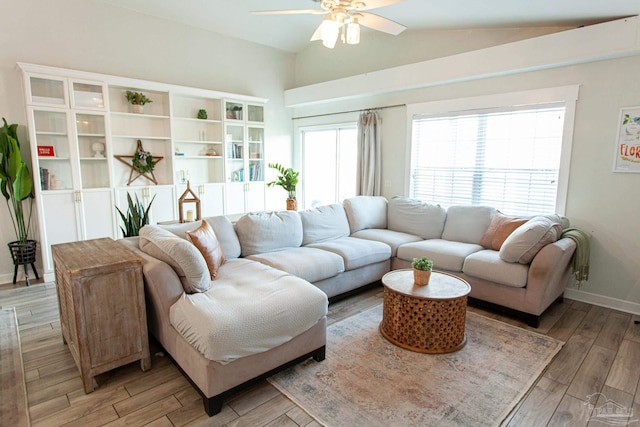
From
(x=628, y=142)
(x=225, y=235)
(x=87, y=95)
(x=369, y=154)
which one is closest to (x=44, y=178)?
(x=87, y=95)

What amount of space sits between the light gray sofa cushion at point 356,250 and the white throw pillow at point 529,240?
48.3 inches

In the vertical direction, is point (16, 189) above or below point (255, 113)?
below

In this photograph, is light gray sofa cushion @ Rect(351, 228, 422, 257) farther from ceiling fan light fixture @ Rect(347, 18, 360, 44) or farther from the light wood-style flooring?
ceiling fan light fixture @ Rect(347, 18, 360, 44)

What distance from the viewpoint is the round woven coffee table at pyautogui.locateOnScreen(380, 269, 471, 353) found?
8.57ft

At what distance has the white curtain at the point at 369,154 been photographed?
5309 millimetres

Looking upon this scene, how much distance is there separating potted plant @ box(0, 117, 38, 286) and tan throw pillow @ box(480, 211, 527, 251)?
16.6 feet

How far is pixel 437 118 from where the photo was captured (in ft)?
15.4

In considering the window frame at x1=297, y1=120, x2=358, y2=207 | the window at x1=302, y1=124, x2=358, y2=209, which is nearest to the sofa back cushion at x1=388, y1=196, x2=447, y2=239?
the window at x1=302, y1=124, x2=358, y2=209

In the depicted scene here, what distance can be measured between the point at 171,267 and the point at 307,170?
15.2 feet

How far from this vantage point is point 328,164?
6402mm

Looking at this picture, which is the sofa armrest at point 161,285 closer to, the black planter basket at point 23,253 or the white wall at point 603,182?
the black planter basket at point 23,253

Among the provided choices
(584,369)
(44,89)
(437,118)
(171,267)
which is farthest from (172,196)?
(584,369)

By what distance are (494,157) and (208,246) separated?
3439 millimetres

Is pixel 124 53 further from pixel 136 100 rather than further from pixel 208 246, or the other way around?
pixel 208 246
